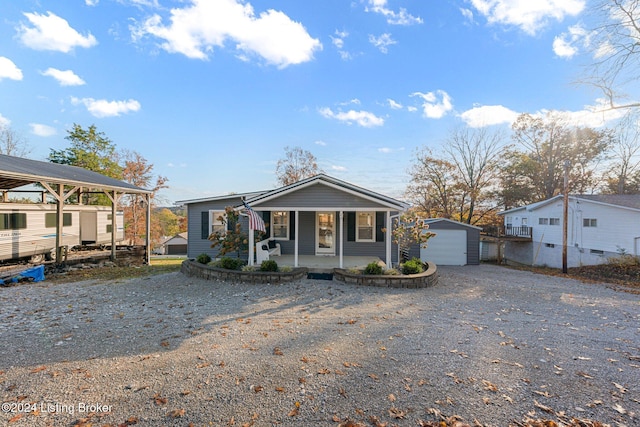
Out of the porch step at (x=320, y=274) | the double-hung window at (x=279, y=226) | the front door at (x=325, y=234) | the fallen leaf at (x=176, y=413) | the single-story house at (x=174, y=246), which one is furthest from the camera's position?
the single-story house at (x=174, y=246)

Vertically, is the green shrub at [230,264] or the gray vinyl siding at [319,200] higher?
the gray vinyl siding at [319,200]

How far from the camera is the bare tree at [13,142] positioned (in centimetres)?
2155

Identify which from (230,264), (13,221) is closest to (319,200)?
(230,264)

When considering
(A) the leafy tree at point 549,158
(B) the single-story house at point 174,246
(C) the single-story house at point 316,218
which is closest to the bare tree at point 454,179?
(A) the leafy tree at point 549,158

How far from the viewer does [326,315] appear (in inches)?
224

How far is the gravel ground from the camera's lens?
2717mm

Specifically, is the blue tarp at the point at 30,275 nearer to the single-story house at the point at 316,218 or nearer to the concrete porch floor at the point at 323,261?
the single-story house at the point at 316,218

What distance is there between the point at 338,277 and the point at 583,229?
18693 mm

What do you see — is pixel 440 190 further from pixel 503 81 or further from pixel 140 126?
pixel 140 126

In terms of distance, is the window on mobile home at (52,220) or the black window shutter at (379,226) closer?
the black window shutter at (379,226)

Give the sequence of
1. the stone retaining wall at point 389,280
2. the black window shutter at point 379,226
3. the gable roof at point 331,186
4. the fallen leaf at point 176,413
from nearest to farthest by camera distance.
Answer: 1. the fallen leaf at point 176,413
2. the stone retaining wall at point 389,280
3. the gable roof at point 331,186
4. the black window shutter at point 379,226

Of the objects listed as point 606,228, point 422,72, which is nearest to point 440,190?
point 606,228

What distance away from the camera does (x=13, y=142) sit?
22.0 m

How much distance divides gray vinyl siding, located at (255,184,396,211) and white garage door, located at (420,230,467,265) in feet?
28.6
